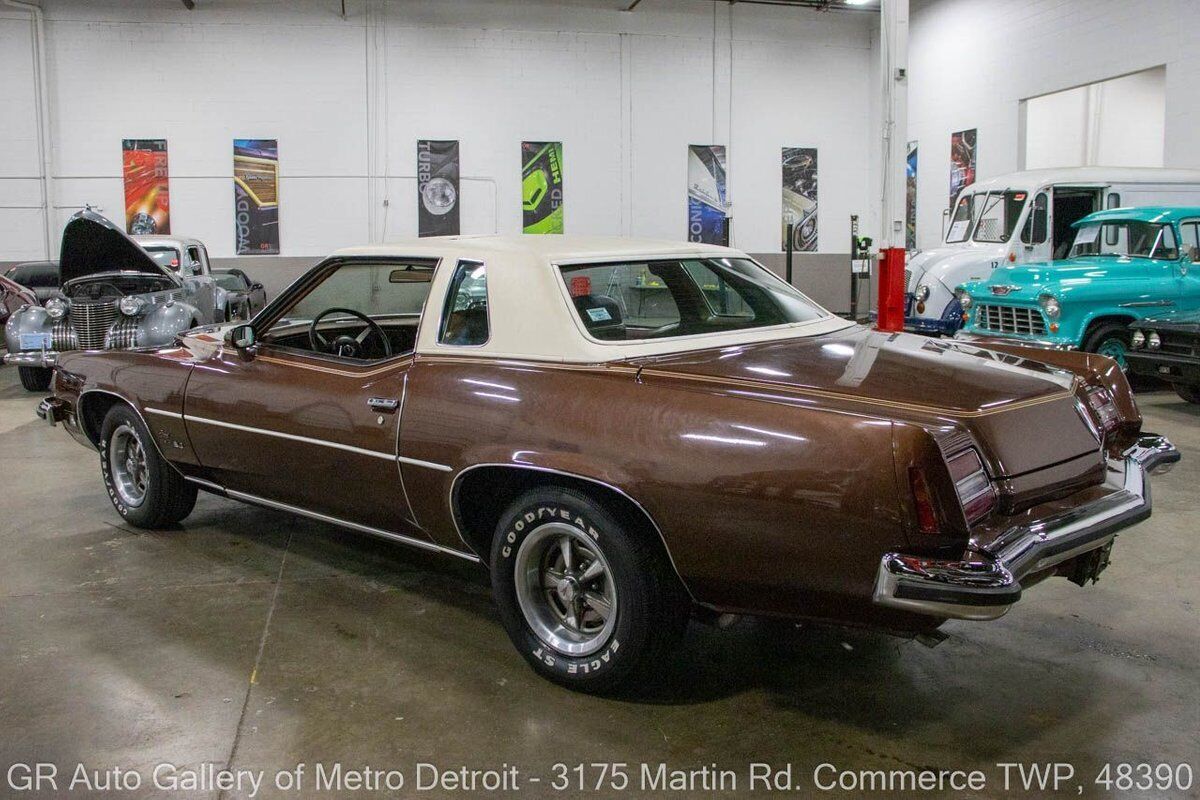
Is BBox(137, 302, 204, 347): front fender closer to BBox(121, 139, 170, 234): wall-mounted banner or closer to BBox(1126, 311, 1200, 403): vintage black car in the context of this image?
BBox(121, 139, 170, 234): wall-mounted banner

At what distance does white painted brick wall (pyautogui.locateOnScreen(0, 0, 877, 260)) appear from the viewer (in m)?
15.9

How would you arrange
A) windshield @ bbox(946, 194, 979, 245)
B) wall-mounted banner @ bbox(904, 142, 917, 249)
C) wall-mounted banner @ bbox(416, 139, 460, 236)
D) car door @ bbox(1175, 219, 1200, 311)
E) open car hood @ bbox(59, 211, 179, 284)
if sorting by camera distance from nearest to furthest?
car door @ bbox(1175, 219, 1200, 311)
open car hood @ bbox(59, 211, 179, 284)
windshield @ bbox(946, 194, 979, 245)
wall-mounted banner @ bbox(416, 139, 460, 236)
wall-mounted banner @ bbox(904, 142, 917, 249)

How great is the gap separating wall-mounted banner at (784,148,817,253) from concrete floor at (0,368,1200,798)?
575 inches

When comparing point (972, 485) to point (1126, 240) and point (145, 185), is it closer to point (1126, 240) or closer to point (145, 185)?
point (1126, 240)

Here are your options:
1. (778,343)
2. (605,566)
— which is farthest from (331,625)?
(778,343)

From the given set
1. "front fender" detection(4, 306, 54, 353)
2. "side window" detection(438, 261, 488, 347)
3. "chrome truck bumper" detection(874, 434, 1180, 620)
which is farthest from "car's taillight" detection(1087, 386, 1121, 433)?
"front fender" detection(4, 306, 54, 353)

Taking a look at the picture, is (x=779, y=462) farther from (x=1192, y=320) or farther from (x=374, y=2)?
(x=374, y=2)

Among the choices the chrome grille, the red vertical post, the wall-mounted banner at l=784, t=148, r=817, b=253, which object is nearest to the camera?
the chrome grille

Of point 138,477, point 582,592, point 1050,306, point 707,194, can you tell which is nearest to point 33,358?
point 138,477

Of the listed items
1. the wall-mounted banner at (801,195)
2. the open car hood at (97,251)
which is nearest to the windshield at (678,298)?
the open car hood at (97,251)

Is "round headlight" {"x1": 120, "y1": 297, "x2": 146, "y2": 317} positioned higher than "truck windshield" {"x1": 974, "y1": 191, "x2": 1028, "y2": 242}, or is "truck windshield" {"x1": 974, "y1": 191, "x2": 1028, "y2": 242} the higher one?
"truck windshield" {"x1": 974, "y1": 191, "x2": 1028, "y2": 242}

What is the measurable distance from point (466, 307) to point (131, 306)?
7402 millimetres

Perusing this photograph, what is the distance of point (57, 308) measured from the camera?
387 inches

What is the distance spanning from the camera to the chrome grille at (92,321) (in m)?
9.73
